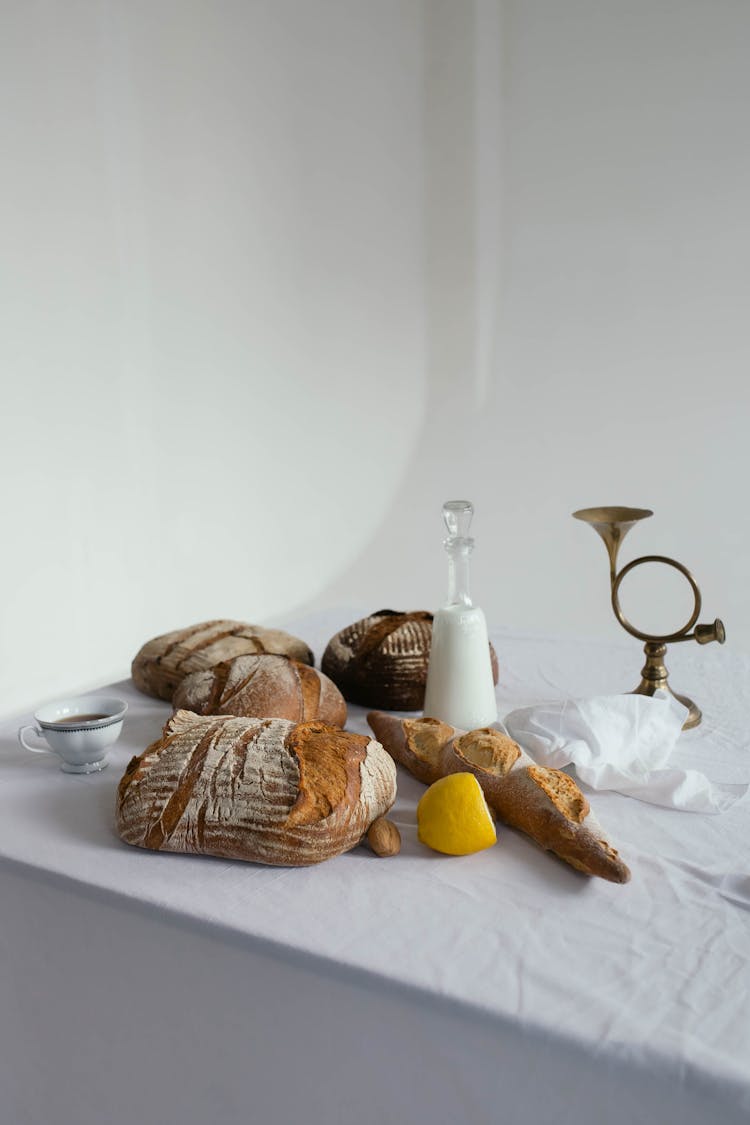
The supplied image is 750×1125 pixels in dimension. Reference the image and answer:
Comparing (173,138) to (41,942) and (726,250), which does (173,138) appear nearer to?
(726,250)

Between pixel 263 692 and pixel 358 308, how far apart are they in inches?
127

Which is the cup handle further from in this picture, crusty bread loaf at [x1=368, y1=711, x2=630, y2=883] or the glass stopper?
the glass stopper

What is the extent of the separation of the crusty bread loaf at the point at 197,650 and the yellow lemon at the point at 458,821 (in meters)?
0.45

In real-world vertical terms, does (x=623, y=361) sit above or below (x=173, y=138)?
below

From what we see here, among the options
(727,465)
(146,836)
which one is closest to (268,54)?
(727,465)

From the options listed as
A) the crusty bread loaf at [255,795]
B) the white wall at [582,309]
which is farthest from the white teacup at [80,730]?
the white wall at [582,309]

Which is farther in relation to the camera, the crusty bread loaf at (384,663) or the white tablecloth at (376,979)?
the crusty bread loaf at (384,663)

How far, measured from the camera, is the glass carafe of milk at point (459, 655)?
43.3 inches

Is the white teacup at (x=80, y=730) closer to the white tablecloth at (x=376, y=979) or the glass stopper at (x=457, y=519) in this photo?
the white tablecloth at (x=376, y=979)

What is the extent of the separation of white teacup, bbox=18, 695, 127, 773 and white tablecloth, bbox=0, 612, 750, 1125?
0.05 m

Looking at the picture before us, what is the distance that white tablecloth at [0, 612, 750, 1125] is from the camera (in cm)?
62

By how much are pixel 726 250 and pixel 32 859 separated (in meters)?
3.68

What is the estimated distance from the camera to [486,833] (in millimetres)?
819

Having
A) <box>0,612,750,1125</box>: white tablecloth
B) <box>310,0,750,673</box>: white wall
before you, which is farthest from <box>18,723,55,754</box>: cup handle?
<box>310,0,750,673</box>: white wall
